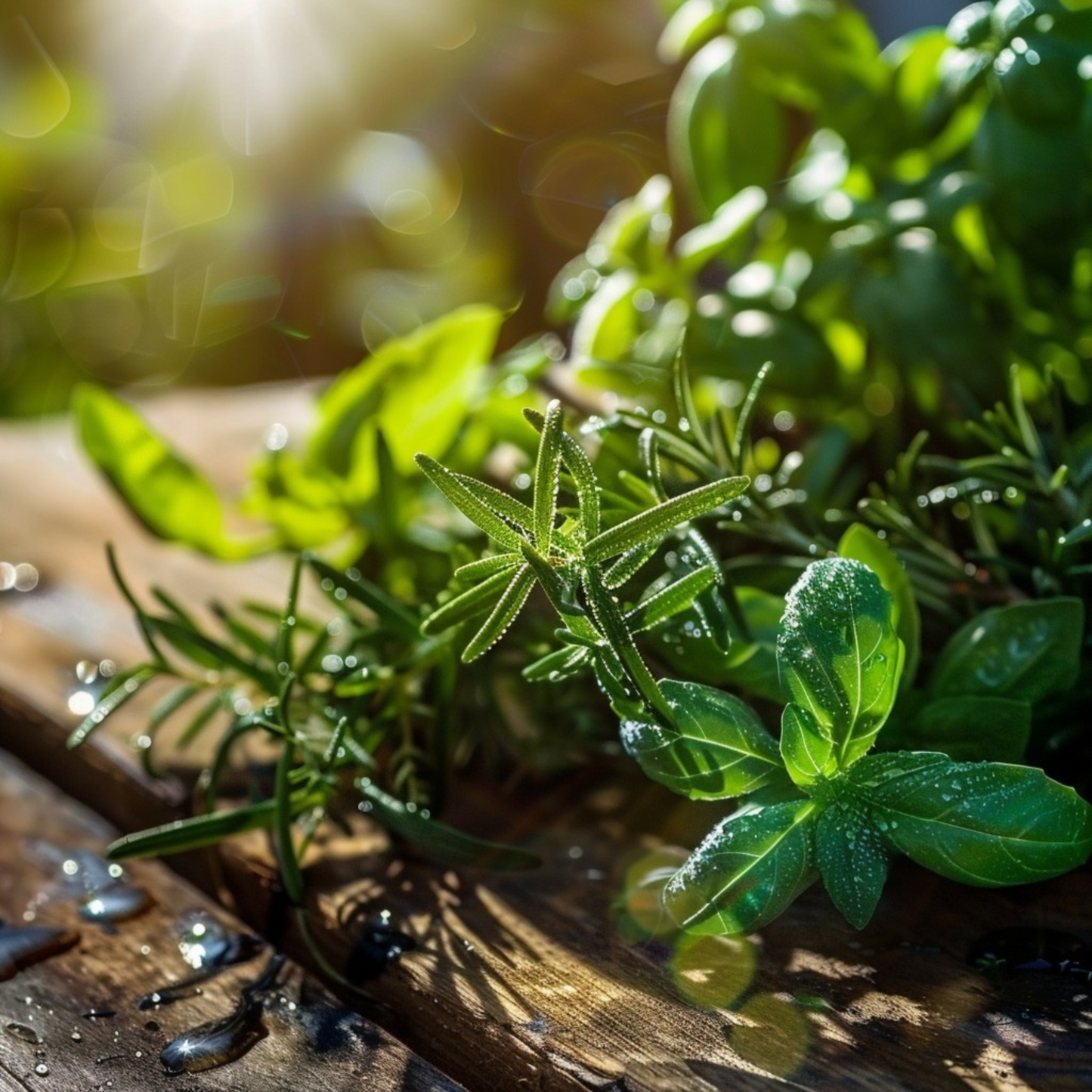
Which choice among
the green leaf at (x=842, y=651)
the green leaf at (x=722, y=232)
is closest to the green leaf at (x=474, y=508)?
the green leaf at (x=842, y=651)

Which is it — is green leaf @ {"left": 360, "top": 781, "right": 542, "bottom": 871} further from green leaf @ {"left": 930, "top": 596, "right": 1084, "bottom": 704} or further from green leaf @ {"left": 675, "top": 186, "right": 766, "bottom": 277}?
green leaf @ {"left": 675, "top": 186, "right": 766, "bottom": 277}

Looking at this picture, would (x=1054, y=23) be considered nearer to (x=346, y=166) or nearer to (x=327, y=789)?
(x=327, y=789)

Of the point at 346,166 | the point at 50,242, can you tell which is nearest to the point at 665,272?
the point at 346,166

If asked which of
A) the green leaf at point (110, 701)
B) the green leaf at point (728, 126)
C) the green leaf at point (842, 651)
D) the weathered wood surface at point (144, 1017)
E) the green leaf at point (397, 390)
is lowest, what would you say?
the weathered wood surface at point (144, 1017)

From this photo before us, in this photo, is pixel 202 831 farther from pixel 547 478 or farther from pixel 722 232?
pixel 722 232

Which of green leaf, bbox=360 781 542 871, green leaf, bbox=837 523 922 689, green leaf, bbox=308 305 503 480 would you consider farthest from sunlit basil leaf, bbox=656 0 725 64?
green leaf, bbox=360 781 542 871

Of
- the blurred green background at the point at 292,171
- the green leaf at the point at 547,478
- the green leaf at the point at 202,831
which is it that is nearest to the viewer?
the green leaf at the point at 547,478

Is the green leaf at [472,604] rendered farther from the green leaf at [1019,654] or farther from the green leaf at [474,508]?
the green leaf at [1019,654]

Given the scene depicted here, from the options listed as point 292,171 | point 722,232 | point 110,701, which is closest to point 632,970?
point 110,701
